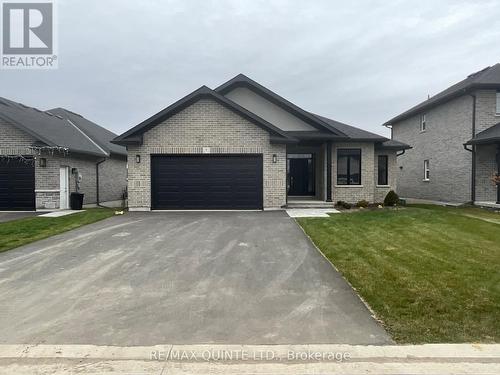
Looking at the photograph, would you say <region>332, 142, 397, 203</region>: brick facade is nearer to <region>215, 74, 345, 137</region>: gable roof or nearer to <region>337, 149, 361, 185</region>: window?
<region>337, 149, 361, 185</region>: window

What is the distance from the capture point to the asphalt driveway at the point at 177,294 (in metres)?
4.07

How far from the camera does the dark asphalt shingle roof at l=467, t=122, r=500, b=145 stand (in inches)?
626

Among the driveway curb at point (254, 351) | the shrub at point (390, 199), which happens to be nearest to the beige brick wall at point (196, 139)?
the shrub at point (390, 199)

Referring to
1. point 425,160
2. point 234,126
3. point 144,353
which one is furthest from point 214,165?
point 425,160

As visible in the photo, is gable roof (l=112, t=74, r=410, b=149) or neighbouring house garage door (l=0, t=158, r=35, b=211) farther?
neighbouring house garage door (l=0, t=158, r=35, b=211)

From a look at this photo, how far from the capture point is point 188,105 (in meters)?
15.6

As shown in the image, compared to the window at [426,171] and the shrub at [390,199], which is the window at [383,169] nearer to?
the shrub at [390,199]

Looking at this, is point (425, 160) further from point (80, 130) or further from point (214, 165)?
point (80, 130)

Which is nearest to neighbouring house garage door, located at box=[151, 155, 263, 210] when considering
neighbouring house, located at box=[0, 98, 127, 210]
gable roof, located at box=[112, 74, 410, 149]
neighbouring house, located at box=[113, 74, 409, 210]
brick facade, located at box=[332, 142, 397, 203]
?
neighbouring house, located at box=[113, 74, 409, 210]

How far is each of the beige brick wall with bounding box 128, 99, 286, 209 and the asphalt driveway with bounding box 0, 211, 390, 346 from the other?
20.8 feet

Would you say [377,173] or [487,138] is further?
[377,173]

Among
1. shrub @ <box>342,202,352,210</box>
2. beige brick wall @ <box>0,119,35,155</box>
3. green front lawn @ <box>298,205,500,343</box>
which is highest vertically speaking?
beige brick wall @ <box>0,119,35,155</box>

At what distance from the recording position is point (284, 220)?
41.3 feet

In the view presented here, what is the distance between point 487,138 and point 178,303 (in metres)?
16.8
